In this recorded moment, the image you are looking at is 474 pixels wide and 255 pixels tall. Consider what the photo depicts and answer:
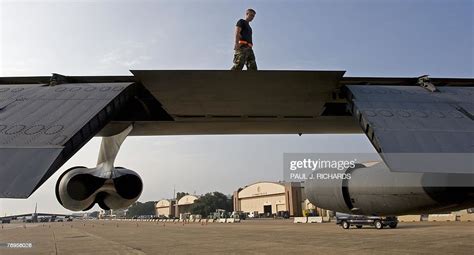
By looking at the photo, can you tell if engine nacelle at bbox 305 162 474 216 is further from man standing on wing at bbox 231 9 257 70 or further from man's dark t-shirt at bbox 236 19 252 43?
man's dark t-shirt at bbox 236 19 252 43

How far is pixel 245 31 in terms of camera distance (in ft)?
23.9

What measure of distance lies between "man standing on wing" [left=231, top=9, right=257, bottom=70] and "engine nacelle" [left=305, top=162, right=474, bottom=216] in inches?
128

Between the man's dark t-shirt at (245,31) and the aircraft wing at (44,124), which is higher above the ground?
the man's dark t-shirt at (245,31)

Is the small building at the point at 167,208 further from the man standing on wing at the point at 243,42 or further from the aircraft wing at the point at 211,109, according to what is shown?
the man standing on wing at the point at 243,42

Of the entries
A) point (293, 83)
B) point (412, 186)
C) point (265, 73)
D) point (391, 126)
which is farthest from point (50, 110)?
point (412, 186)

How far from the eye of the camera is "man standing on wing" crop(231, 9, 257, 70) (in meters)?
7.23

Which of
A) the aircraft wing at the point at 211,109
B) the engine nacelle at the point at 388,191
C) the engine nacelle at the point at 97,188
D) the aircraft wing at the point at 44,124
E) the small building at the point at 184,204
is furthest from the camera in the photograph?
the small building at the point at 184,204

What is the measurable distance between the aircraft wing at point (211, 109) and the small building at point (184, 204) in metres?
107

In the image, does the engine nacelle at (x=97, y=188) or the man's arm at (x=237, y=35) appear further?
the man's arm at (x=237, y=35)

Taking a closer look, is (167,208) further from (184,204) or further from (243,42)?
(243,42)

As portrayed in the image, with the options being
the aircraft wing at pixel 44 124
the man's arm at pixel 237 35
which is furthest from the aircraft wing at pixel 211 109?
the man's arm at pixel 237 35

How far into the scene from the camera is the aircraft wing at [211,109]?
4266mm

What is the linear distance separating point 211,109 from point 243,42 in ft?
4.89

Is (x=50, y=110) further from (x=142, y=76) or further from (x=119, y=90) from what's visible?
(x=142, y=76)
